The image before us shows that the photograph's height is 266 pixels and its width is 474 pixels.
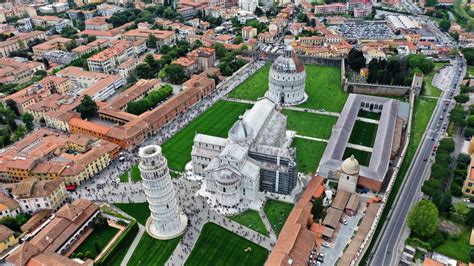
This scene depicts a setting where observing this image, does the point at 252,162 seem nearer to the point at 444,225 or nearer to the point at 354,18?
the point at 444,225

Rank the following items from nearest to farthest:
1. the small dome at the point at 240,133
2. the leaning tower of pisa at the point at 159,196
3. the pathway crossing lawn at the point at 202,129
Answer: the leaning tower of pisa at the point at 159,196, the small dome at the point at 240,133, the pathway crossing lawn at the point at 202,129

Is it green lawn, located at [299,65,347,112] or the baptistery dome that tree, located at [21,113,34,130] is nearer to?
the baptistery dome

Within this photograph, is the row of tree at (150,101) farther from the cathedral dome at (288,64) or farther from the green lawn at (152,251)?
the green lawn at (152,251)

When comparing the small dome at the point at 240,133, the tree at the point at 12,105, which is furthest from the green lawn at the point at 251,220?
the tree at the point at 12,105

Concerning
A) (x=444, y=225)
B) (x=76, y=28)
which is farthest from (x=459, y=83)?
(x=76, y=28)

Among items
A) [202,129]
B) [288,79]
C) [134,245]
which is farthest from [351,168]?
[288,79]

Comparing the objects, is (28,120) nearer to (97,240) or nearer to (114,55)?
(114,55)
